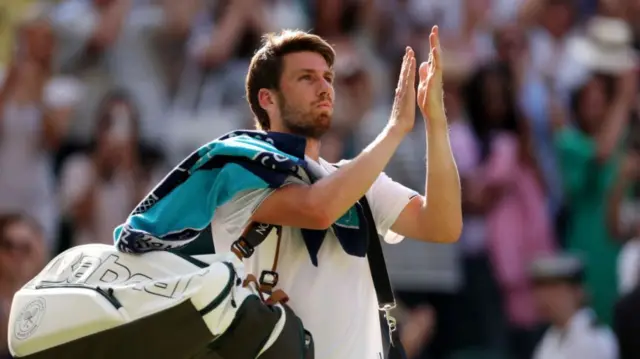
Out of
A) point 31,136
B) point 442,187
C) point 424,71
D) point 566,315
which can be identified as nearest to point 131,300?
point 442,187

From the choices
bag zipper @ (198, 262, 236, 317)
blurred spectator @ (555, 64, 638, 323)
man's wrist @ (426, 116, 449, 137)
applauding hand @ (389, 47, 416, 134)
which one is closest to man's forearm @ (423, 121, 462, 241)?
man's wrist @ (426, 116, 449, 137)

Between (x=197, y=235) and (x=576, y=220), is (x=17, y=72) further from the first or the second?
(x=197, y=235)

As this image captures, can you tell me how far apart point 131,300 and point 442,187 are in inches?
45.4

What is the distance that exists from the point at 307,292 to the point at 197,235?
428mm

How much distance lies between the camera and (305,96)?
15.4ft

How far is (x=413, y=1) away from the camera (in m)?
10.3

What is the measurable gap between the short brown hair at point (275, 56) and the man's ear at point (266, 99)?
0.02m

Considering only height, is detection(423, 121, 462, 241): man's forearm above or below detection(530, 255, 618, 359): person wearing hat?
above

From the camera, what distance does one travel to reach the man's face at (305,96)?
4672 mm

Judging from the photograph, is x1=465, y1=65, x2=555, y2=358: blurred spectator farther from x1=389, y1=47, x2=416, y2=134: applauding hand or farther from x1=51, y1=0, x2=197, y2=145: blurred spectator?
x1=389, y1=47, x2=416, y2=134: applauding hand

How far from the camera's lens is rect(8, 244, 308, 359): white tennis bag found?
4.09m

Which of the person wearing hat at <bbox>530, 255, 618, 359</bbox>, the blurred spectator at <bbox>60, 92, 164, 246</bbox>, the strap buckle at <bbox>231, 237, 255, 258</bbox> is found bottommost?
the person wearing hat at <bbox>530, 255, 618, 359</bbox>

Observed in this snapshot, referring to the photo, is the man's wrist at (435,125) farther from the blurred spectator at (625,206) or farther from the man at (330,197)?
the blurred spectator at (625,206)

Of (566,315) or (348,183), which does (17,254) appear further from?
(348,183)
